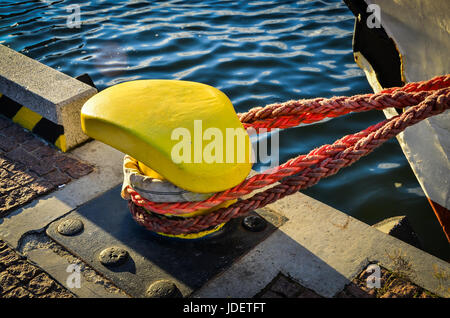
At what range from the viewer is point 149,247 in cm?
251

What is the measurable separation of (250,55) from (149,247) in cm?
424

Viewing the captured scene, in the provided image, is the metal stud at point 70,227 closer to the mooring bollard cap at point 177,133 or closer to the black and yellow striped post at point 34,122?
the mooring bollard cap at point 177,133

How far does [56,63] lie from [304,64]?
11.8ft

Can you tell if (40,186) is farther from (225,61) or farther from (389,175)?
(225,61)

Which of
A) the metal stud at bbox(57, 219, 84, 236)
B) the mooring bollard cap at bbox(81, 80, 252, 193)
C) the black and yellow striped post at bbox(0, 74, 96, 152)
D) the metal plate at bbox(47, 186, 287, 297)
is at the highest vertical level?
the mooring bollard cap at bbox(81, 80, 252, 193)

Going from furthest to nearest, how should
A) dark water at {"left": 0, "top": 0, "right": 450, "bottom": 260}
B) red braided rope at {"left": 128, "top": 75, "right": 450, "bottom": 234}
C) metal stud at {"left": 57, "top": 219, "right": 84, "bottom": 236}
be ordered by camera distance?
dark water at {"left": 0, "top": 0, "right": 450, "bottom": 260} < metal stud at {"left": 57, "top": 219, "right": 84, "bottom": 236} < red braided rope at {"left": 128, "top": 75, "right": 450, "bottom": 234}

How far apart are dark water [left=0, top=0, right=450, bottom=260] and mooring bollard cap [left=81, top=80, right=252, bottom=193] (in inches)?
76.8

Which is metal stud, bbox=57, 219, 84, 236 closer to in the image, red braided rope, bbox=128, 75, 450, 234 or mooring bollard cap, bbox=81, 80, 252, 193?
red braided rope, bbox=128, 75, 450, 234

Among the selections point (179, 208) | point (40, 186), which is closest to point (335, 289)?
point (179, 208)

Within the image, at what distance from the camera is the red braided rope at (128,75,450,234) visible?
7.33 ft

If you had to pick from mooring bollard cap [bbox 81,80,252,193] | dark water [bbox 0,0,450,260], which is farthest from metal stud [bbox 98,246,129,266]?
dark water [bbox 0,0,450,260]

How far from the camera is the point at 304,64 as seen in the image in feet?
19.5

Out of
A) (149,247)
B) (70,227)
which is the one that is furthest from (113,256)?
(70,227)

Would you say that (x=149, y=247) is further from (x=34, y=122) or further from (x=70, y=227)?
(x=34, y=122)
